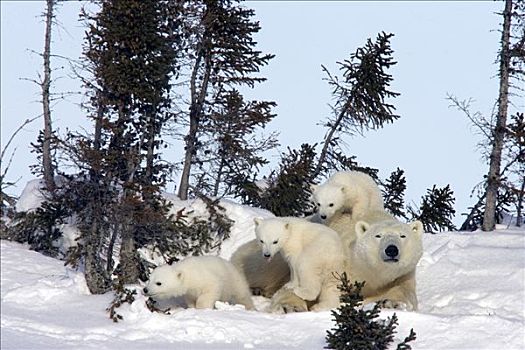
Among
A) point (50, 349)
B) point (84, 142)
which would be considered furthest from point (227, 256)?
point (50, 349)

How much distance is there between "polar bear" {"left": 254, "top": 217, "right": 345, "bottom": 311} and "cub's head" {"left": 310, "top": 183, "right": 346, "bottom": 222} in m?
1.10

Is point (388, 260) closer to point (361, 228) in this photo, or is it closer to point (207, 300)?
point (361, 228)

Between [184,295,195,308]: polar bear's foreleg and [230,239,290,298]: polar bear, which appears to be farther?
[230,239,290,298]: polar bear

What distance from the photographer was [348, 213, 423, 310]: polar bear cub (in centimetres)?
1206

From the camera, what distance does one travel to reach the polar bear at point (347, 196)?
552 inches

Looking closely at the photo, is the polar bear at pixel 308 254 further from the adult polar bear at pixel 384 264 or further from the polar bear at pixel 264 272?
the polar bear at pixel 264 272

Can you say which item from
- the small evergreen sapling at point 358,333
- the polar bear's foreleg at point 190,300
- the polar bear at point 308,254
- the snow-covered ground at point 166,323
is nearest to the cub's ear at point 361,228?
the polar bear at point 308,254

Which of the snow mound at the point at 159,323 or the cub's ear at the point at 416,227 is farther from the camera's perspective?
the cub's ear at the point at 416,227

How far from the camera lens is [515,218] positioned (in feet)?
61.0

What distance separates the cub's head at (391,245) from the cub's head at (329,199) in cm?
145

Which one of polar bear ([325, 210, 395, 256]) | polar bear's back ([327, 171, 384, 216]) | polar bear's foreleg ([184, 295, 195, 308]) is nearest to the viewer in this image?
polar bear's foreleg ([184, 295, 195, 308])

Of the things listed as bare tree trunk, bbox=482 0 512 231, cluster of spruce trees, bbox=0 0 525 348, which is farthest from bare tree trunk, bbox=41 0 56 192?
bare tree trunk, bbox=482 0 512 231

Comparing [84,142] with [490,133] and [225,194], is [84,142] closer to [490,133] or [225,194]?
[225,194]

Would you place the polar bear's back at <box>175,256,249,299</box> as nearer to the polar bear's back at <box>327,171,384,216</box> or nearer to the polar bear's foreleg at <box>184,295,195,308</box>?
A: the polar bear's foreleg at <box>184,295,195,308</box>
